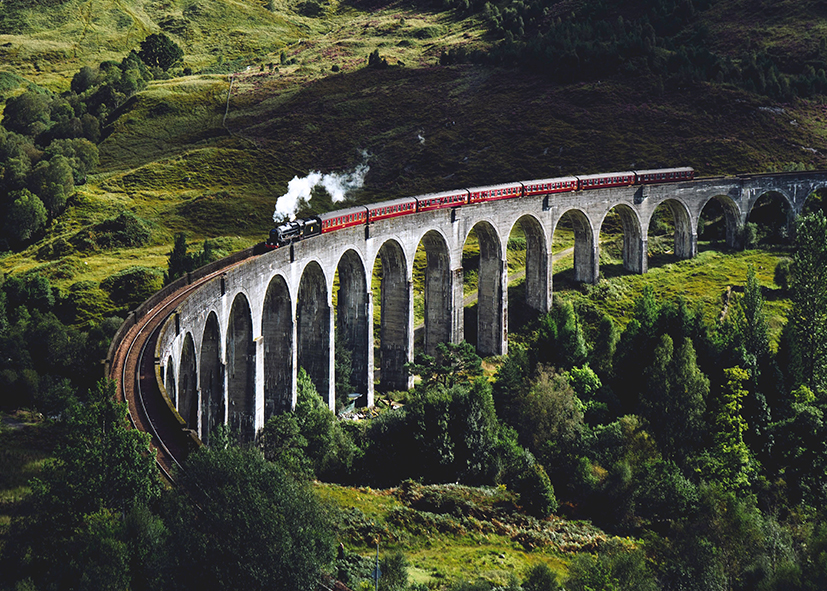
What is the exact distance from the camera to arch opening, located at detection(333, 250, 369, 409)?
70062 mm

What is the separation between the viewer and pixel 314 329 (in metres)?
67.6

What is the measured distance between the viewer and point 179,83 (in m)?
156

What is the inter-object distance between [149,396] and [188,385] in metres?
10.4

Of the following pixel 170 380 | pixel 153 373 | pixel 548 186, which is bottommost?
pixel 170 380

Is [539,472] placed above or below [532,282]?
below

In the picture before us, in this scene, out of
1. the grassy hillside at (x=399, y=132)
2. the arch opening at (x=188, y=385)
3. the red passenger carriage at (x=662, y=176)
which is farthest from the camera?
the grassy hillside at (x=399, y=132)

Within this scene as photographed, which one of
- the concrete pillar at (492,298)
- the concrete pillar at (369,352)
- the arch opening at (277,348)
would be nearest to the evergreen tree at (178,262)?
the concrete pillar at (369,352)

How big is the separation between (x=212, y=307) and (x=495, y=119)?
92005 millimetres

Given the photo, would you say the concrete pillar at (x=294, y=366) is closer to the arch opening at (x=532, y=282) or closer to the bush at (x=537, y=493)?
the bush at (x=537, y=493)

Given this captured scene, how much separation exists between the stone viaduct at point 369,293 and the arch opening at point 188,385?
81mm

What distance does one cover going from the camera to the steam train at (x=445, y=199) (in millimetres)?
63053

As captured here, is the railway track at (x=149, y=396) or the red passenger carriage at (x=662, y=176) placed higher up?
the red passenger carriage at (x=662, y=176)

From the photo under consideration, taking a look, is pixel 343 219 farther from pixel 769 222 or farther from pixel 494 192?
pixel 769 222

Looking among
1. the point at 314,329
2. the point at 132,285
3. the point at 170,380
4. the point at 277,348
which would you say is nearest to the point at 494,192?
the point at 314,329
